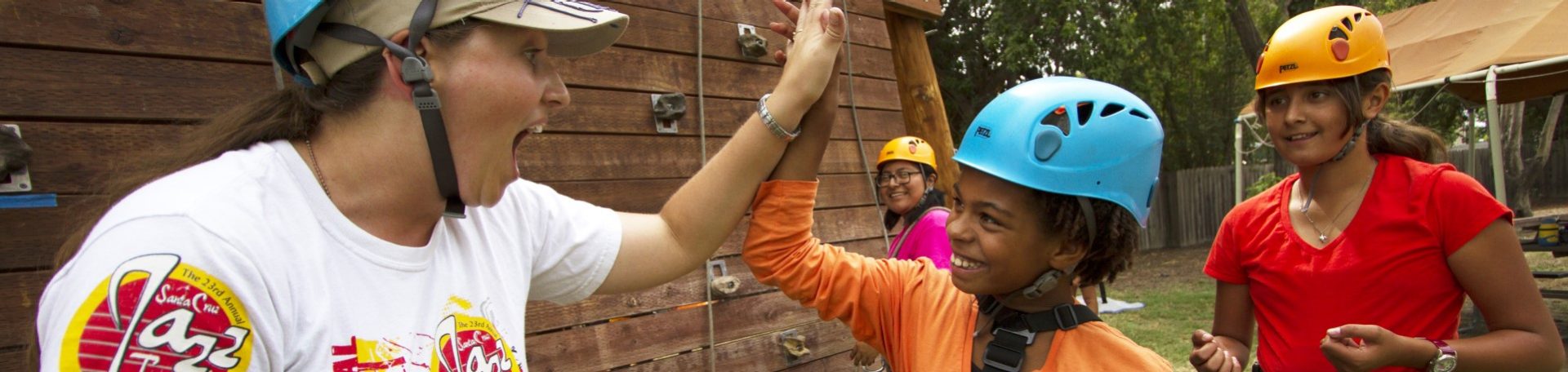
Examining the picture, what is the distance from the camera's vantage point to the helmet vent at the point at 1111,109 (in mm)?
1950

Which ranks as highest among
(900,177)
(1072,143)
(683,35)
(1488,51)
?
(1488,51)

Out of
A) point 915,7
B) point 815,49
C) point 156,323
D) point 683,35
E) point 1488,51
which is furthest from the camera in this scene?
point 1488,51

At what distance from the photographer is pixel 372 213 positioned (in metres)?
1.55

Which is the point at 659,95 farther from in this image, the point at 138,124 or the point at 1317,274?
the point at 1317,274

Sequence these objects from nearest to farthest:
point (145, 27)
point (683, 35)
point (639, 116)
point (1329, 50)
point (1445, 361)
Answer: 1. point (1445, 361)
2. point (1329, 50)
3. point (145, 27)
4. point (639, 116)
5. point (683, 35)

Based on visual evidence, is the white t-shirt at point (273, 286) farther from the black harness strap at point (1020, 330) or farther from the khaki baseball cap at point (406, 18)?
the black harness strap at point (1020, 330)

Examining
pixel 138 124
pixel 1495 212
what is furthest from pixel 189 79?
pixel 1495 212

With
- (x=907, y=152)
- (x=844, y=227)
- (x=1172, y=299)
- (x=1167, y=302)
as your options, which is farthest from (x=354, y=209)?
(x=1172, y=299)

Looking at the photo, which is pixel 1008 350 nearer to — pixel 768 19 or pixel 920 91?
pixel 768 19

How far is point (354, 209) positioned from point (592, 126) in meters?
2.46

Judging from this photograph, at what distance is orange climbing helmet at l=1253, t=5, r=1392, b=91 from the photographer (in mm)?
2586

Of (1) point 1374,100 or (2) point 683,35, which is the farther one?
(2) point 683,35

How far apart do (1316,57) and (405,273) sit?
238cm

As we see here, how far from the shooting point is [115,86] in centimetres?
260
